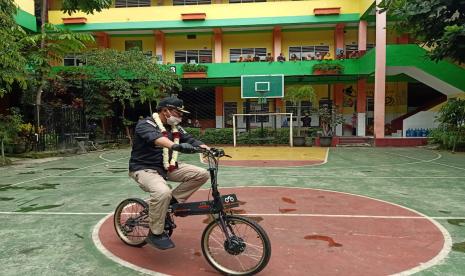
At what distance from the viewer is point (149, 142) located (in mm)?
4172

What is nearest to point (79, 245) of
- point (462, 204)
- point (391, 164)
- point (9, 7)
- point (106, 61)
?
point (462, 204)

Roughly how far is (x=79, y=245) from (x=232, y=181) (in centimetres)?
506

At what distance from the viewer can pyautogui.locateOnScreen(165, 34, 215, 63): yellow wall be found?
27.4 m

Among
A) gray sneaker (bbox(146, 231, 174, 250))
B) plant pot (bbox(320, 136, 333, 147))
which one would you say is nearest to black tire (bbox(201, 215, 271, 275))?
gray sneaker (bbox(146, 231, 174, 250))

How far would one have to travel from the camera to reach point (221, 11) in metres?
25.1

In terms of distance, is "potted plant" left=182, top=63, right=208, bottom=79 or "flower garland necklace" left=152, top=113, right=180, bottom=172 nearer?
"flower garland necklace" left=152, top=113, right=180, bottom=172

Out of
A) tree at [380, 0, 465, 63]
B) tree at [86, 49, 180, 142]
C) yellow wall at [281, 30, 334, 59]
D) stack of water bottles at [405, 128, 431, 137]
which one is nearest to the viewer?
tree at [380, 0, 465, 63]

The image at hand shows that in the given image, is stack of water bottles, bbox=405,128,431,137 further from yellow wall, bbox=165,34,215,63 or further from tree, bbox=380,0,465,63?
yellow wall, bbox=165,34,215,63

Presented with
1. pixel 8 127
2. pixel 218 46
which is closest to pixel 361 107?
pixel 218 46

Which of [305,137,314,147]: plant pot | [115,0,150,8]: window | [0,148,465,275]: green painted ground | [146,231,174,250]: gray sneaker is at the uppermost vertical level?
[115,0,150,8]: window

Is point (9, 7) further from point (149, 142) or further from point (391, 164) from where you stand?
point (391, 164)

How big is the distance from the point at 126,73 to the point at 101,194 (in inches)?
557

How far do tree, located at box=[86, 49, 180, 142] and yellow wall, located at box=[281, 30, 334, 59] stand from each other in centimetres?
897

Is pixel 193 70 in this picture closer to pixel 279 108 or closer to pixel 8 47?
pixel 279 108
